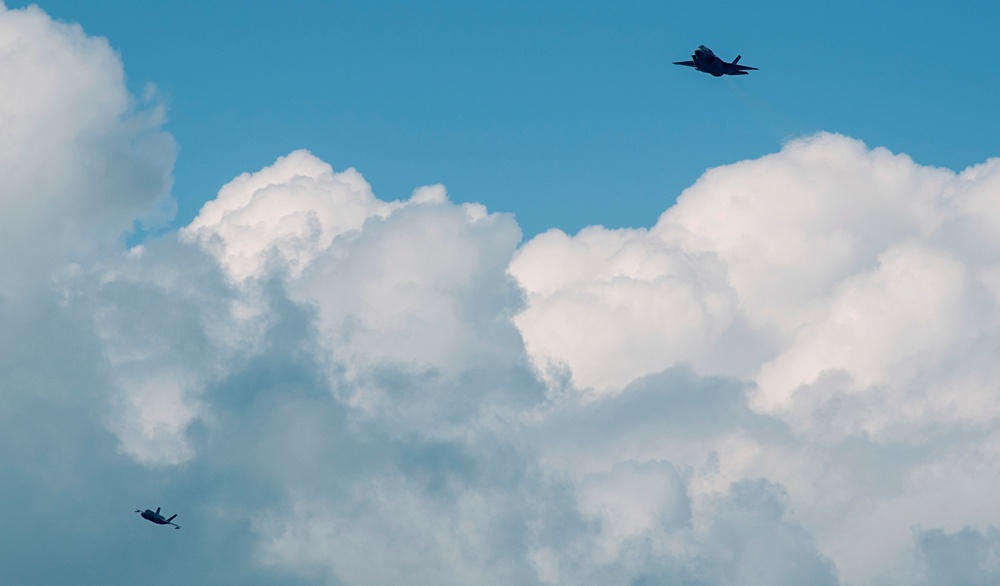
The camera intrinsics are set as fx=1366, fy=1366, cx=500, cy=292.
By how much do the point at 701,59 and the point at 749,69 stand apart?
7.09 meters

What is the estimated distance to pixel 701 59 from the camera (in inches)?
7761

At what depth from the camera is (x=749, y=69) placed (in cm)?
19512
